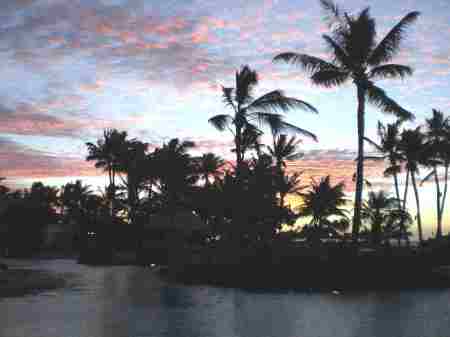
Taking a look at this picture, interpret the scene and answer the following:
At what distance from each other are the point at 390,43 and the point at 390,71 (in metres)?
1.31

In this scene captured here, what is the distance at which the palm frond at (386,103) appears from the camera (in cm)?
2525

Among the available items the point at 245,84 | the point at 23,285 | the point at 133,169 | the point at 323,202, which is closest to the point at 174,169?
the point at 133,169

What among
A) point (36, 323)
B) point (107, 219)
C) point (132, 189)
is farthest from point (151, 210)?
point (36, 323)

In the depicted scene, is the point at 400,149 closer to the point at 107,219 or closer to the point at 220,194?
the point at 220,194

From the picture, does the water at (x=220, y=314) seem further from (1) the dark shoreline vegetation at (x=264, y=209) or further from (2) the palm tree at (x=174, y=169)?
(2) the palm tree at (x=174, y=169)

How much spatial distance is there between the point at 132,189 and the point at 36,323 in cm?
4644

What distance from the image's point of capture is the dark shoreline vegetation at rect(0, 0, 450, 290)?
22250 millimetres

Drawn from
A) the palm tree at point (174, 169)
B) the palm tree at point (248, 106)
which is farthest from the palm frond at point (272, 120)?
the palm tree at point (174, 169)

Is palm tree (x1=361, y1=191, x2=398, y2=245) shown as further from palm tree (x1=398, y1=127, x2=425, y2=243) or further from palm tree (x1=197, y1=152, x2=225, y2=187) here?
palm tree (x1=197, y1=152, x2=225, y2=187)

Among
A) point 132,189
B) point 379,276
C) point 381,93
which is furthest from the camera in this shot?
point 132,189

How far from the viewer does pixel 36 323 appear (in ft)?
40.6

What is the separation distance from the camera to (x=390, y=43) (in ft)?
83.0

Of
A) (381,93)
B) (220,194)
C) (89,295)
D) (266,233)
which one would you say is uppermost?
(381,93)

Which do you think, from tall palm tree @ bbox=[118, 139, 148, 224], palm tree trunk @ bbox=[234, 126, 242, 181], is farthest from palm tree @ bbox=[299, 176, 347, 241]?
palm tree trunk @ bbox=[234, 126, 242, 181]
